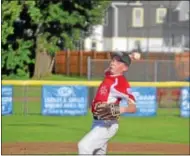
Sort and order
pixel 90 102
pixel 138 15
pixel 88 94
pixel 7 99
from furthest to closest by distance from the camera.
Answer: pixel 138 15 < pixel 90 102 < pixel 88 94 < pixel 7 99

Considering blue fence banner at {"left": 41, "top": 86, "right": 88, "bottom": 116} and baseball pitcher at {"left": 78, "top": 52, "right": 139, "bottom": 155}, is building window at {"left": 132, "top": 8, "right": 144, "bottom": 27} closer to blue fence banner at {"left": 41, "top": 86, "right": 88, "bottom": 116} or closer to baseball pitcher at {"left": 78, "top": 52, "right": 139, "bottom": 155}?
blue fence banner at {"left": 41, "top": 86, "right": 88, "bottom": 116}

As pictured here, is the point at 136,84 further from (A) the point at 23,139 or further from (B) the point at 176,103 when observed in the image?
(A) the point at 23,139

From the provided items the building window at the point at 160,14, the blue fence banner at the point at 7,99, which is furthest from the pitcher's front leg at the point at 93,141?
the building window at the point at 160,14

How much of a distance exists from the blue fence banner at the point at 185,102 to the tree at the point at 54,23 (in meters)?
22.6

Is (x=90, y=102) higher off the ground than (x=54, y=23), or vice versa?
(x=54, y=23)

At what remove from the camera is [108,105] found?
8.64m

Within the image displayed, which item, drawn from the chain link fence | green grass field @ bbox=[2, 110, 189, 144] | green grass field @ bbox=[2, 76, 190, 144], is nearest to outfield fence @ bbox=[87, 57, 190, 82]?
the chain link fence

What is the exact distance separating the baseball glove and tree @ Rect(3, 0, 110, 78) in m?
38.6

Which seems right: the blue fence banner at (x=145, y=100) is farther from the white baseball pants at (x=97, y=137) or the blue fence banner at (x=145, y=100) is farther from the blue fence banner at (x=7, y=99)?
the white baseball pants at (x=97, y=137)

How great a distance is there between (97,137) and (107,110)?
353 mm

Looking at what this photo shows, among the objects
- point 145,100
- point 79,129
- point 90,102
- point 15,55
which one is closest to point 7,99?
point 90,102

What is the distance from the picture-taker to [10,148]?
15.1 metres

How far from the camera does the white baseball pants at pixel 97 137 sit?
340 inches

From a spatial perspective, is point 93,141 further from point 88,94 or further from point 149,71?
point 149,71
